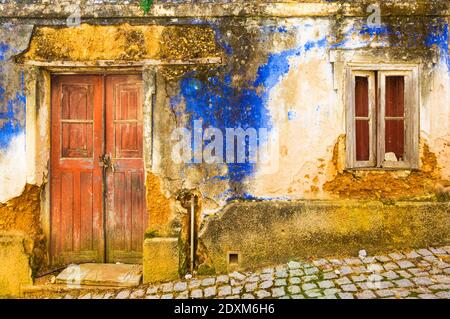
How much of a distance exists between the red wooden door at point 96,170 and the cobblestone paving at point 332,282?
686 mm

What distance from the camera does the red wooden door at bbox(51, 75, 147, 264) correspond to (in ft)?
15.0

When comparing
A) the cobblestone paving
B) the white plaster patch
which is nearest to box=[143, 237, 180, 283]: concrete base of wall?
the cobblestone paving

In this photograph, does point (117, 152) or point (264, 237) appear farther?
point (117, 152)

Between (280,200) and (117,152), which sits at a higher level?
(117,152)

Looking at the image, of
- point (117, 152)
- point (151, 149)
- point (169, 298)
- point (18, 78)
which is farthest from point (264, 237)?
point (18, 78)

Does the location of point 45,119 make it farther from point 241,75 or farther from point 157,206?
point 241,75

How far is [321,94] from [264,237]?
1.97 m

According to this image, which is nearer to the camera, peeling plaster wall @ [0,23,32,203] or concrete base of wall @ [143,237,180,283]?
concrete base of wall @ [143,237,180,283]

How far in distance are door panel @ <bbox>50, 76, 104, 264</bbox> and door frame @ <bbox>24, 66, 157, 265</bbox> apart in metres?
0.08

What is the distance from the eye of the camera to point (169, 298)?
3.81 metres

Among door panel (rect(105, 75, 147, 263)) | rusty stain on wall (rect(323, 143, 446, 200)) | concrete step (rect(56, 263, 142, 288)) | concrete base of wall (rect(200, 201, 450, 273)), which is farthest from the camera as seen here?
door panel (rect(105, 75, 147, 263))

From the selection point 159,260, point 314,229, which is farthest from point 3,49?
point 314,229

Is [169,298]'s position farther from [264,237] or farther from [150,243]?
[264,237]
